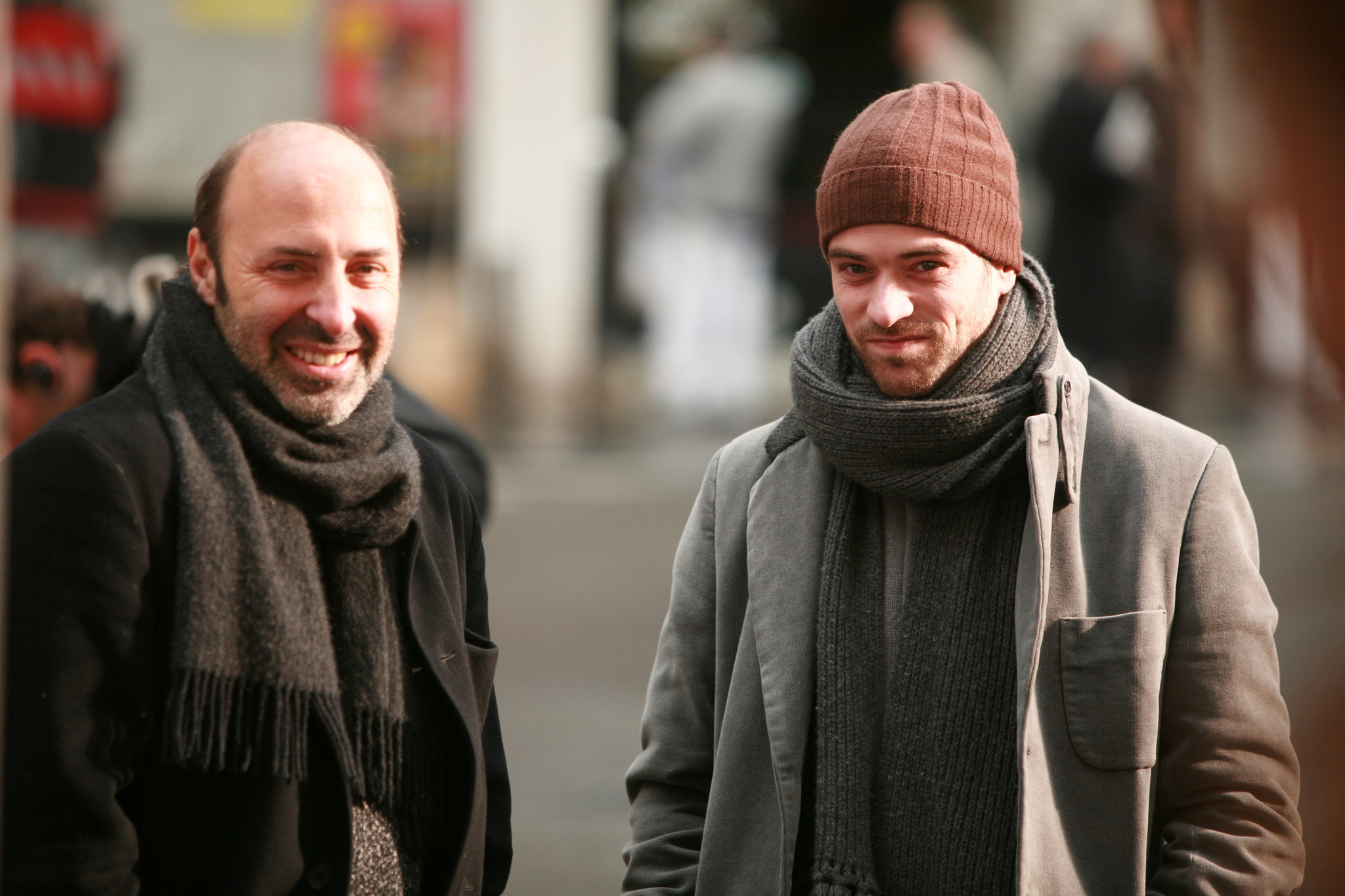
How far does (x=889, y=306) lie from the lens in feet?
7.45

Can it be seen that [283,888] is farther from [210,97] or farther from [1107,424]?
[210,97]

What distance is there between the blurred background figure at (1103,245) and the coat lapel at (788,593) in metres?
6.62

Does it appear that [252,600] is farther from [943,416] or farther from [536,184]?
[536,184]

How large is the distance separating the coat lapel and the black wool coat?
49 cm

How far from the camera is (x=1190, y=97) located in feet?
2.18

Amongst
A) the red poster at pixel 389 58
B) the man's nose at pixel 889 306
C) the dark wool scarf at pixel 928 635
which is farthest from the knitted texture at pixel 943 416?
the red poster at pixel 389 58

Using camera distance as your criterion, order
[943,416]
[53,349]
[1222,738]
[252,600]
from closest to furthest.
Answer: [252,600] → [1222,738] → [943,416] → [53,349]

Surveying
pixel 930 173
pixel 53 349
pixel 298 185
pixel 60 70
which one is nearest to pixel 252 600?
pixel 298 185

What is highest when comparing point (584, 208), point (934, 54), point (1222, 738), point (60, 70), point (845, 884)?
point (934, 54)

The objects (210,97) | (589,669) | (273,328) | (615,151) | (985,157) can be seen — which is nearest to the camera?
(273,328)

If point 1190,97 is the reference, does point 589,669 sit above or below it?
below

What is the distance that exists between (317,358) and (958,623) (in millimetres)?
1051

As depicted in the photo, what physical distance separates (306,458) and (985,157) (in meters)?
1.18

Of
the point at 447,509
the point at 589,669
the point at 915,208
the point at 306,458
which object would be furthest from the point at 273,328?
the point at 589,669
